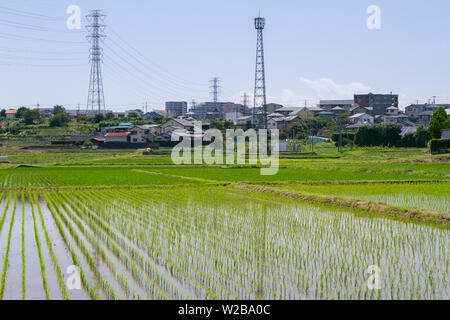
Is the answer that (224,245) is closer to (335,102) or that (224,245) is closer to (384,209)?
(384,209)

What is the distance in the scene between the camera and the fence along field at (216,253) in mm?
5953

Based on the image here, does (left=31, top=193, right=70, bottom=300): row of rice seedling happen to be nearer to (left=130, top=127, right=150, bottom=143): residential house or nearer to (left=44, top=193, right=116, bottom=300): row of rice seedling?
(left=44, top=193, right=116, bottom=300): row of rice seedling

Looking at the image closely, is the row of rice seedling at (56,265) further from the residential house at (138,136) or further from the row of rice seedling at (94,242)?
the residential house at (138,136)

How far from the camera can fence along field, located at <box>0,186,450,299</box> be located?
595 cm

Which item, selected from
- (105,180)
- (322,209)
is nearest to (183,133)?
(105,180)

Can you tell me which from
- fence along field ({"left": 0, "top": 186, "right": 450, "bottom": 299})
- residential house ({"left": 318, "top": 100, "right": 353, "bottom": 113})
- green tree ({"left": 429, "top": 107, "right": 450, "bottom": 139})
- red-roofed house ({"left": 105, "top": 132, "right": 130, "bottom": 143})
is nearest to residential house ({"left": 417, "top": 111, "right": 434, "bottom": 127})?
Answer: residential house ({"left": 318, "top": 100, "right": 353, "bottom": 113})

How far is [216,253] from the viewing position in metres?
7.85

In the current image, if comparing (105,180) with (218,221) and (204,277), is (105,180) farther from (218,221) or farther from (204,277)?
(204,277)

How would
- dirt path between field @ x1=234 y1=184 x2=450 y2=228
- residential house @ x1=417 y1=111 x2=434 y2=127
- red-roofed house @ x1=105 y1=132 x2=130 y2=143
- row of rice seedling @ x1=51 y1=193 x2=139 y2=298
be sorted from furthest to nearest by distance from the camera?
1. residential house @ x1=417 y1=111 x2=434 y2=127
2. red-roofed house @ x1=105 y1=132 x2=130 y2=143
3. dirt path between field @ x1=234 y1=184 x2=450 y2=228
4. row of rice seedling @ x1=51 y1=193 x2=139 y2=298

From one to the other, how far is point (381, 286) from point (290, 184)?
13.5 metres

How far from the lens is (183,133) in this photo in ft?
193

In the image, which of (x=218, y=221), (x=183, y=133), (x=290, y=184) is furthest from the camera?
(x=183, y=133)

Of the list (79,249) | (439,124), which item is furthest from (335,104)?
(79,249)

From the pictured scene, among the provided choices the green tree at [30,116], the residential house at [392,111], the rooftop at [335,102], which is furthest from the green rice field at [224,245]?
the rooftop at [335,102]
